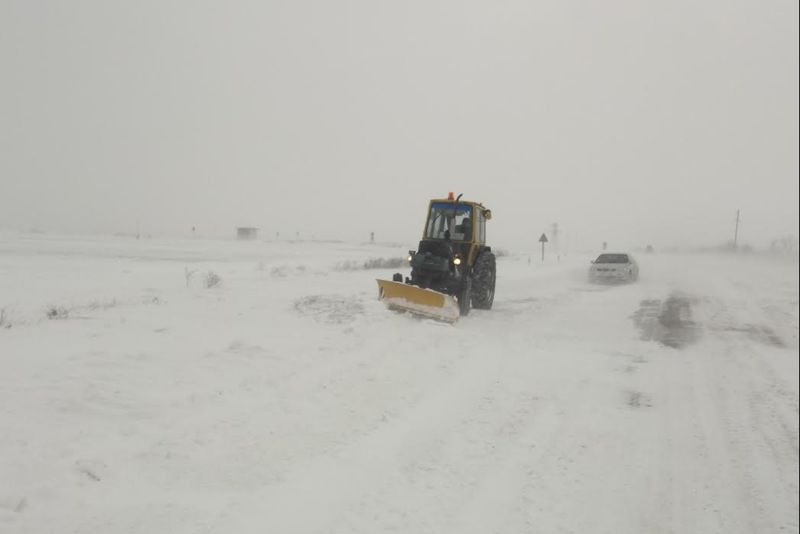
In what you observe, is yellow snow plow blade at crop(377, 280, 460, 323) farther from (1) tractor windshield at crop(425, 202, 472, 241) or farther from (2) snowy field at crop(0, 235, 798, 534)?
(1) tractor windshield at crop(425, 202, 472, 241)

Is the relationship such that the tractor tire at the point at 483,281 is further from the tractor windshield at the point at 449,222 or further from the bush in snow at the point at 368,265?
the bush in snow at the point at 368,265

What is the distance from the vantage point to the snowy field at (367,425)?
3227 mm

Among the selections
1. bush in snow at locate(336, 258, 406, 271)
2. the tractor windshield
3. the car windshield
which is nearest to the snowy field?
the tractor windshield

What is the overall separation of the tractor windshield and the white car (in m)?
11.7

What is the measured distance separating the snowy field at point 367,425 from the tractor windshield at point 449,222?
289 cm

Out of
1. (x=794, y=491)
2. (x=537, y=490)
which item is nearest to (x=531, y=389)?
(x=537, y=490)

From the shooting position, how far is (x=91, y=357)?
4734 mm

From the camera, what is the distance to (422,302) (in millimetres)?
9133

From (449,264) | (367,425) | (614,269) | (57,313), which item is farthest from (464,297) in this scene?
(614,269)

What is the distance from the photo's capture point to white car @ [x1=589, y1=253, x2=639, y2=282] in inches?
781

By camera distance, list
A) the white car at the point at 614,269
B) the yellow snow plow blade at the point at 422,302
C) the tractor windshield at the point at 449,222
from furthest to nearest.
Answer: the white car at the point at 614,269, the tractor windshield at the point at 449,222, the yellow snow plow blade at the point at 422,302

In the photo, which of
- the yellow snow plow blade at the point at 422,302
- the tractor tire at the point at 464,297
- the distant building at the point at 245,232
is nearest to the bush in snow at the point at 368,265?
the tractor tire at the point at 464,297

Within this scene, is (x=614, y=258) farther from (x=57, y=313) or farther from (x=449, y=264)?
(x=57, y=313)

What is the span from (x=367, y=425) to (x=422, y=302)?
4691mm
